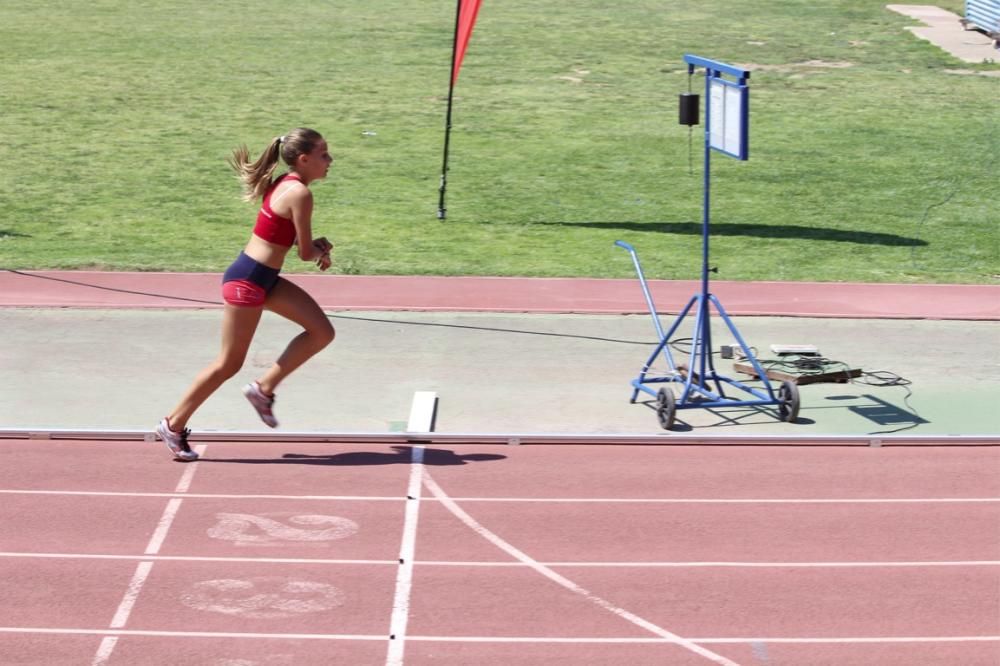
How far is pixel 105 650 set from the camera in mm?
6871

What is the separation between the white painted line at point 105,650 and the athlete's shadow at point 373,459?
2514 mm

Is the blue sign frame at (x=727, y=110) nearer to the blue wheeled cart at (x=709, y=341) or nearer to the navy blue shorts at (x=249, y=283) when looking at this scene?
the blue wheeled cart at (x=709, y=341)

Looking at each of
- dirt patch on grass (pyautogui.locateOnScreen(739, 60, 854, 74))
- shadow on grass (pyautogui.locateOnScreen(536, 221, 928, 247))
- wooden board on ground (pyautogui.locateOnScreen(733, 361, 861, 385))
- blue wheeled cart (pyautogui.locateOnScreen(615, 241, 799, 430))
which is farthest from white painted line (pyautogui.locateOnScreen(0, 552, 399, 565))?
dirt patch on grass (pyautogui.locateOnScreen(739, 60, 854, 74))

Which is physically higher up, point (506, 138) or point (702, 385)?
point (506, 138)

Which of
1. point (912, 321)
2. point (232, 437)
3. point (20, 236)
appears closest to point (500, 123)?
point (20, 236)

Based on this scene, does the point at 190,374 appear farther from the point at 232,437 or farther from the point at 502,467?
the point at 502,467

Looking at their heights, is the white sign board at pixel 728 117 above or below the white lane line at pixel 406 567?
above

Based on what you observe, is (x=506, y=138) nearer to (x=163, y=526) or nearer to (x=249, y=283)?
(x=249, y=283)

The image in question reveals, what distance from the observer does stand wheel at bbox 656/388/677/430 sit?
10055mm

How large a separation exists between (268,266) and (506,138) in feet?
42.0

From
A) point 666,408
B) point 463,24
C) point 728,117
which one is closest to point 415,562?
point 666,408

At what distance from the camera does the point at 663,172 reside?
64.4ft

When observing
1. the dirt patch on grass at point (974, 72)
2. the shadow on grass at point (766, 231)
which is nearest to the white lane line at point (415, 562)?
the shadow on grass at point (766, 231)

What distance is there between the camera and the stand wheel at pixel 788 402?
10250 mm
